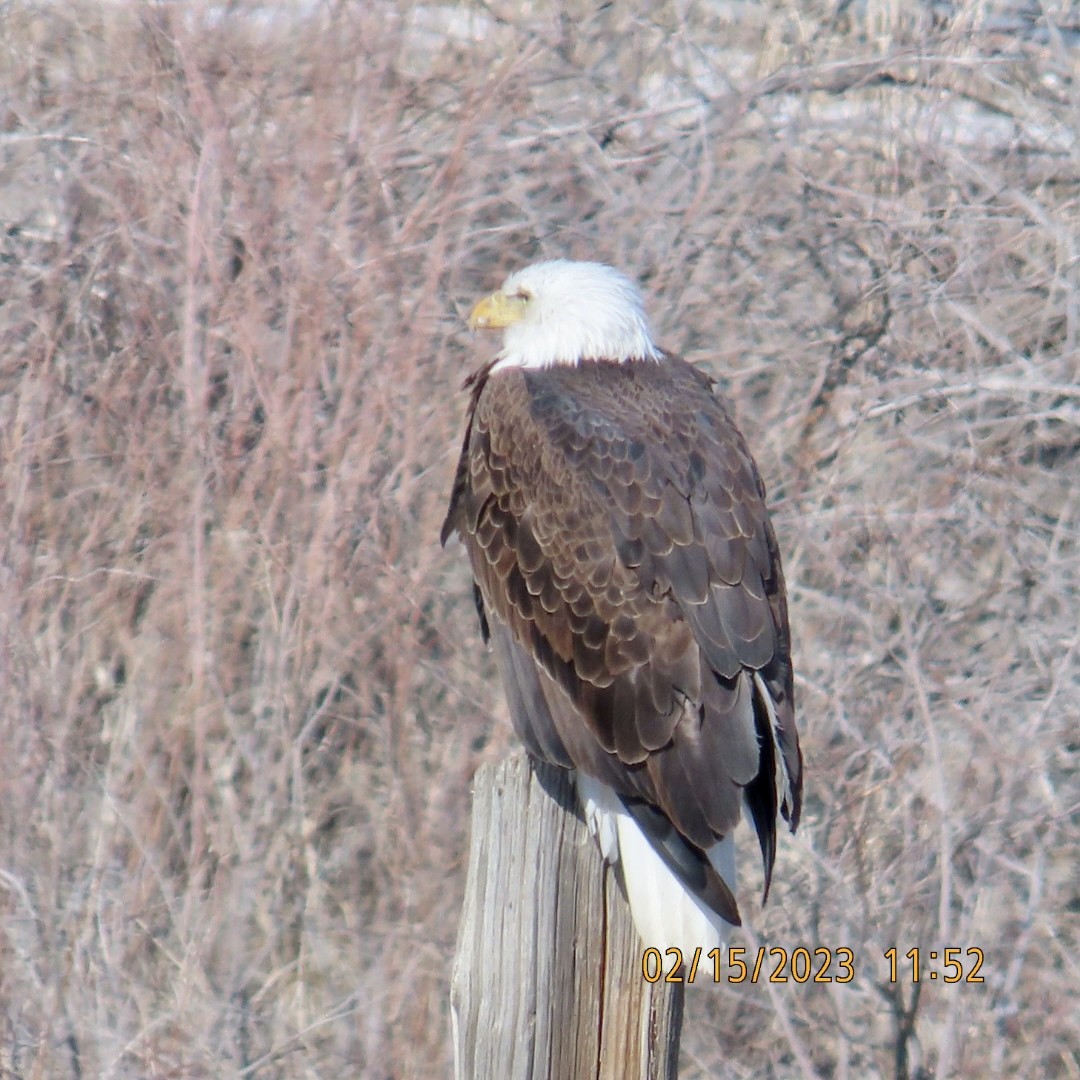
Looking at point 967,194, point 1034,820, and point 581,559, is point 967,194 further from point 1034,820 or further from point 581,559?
point 581,559

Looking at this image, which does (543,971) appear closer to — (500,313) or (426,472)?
(500,313)

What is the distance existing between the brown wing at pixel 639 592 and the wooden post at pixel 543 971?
397 mm

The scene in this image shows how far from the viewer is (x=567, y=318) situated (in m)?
4.15

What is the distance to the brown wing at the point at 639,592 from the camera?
10.7ft

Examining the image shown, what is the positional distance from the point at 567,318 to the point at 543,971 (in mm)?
2005

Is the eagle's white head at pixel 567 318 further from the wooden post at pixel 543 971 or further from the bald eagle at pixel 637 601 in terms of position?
the wooden post at pixel 543 971

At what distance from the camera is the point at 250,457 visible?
19.8 ft

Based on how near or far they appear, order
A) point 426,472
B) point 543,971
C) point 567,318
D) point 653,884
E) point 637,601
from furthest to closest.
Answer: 1. point 426,472
2. point 567,318
3. point 637,601
4. point 653,884
5. point 543,971

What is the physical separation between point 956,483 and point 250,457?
273cm

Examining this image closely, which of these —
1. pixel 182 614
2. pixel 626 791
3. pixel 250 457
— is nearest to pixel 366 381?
pixel 250 457
